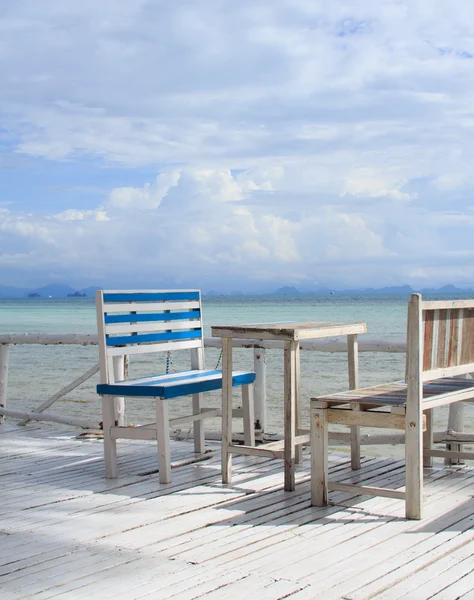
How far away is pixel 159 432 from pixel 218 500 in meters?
0.54

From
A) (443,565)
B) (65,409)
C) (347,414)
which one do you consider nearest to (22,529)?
(347,414)

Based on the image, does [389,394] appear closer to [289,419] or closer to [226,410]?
[289,419]

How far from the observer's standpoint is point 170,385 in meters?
4.02

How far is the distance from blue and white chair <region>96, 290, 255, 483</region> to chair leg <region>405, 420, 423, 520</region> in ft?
4.10

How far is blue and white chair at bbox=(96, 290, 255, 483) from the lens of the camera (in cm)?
407

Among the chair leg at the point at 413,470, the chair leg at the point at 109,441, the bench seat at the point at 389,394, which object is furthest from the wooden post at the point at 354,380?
the chair leg at the point at 109,441

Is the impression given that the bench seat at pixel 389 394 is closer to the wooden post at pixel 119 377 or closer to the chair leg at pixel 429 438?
the chair leg at pixel 429 438

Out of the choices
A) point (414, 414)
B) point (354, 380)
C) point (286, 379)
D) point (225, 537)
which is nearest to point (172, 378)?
point (286, 379)

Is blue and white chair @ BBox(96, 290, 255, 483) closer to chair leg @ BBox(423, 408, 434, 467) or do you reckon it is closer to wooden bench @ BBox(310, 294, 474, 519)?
wooden bench @ BBox(310, 294, 474, 519)

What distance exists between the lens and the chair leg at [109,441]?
13.9 ft

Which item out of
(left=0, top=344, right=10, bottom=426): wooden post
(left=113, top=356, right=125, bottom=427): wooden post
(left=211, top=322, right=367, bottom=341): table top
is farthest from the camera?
(left=0, top=344, right=10, bottom=426): wooden post

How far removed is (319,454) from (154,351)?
129 centimetres

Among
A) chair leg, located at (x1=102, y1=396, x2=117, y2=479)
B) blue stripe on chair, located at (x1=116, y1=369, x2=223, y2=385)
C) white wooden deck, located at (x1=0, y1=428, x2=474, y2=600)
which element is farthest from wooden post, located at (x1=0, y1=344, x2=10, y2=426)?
chair leg, located at (x1=102, y1=396, x2=117, y2=479)

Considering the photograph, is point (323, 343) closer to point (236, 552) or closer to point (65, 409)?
point (236, 552)
